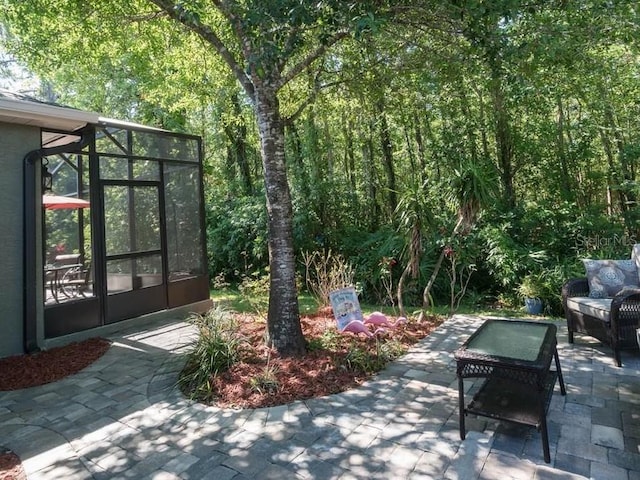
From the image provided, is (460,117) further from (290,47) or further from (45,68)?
(45,68)

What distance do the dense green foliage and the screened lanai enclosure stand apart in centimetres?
134

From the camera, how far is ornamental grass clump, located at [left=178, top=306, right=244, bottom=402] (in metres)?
3.40

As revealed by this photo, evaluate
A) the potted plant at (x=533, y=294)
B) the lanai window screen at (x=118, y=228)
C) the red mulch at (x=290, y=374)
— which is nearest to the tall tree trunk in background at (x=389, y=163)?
the potted plant at (x=533, y=294)

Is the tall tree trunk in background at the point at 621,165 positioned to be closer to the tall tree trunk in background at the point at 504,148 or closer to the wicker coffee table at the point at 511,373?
the tall tree trunk in background at the point at 504,148

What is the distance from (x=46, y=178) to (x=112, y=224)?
3.25 ft

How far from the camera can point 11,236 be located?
15.1 ft

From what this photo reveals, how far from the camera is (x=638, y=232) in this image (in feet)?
22.0

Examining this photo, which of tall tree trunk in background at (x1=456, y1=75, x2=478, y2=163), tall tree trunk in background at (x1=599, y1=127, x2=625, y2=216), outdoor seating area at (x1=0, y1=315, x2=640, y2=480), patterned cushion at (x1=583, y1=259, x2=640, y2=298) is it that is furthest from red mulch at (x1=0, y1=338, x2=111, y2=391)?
tall tree trunk in background at (x1=599, y1=127, x2=625, y2=216)

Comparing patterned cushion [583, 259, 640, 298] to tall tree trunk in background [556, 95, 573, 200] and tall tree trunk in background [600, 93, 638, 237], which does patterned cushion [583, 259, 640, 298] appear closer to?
tall tree trunk in background [600, 93, 638, 237]

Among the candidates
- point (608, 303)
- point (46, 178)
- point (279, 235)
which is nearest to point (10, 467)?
point (279, 235)

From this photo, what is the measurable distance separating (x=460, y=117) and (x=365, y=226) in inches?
122

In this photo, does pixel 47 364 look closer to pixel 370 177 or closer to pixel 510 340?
pixel 510 340

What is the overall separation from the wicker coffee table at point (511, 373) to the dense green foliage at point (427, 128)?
2202 millimetres

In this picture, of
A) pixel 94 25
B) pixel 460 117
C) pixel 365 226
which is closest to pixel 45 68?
pixel 94 25
